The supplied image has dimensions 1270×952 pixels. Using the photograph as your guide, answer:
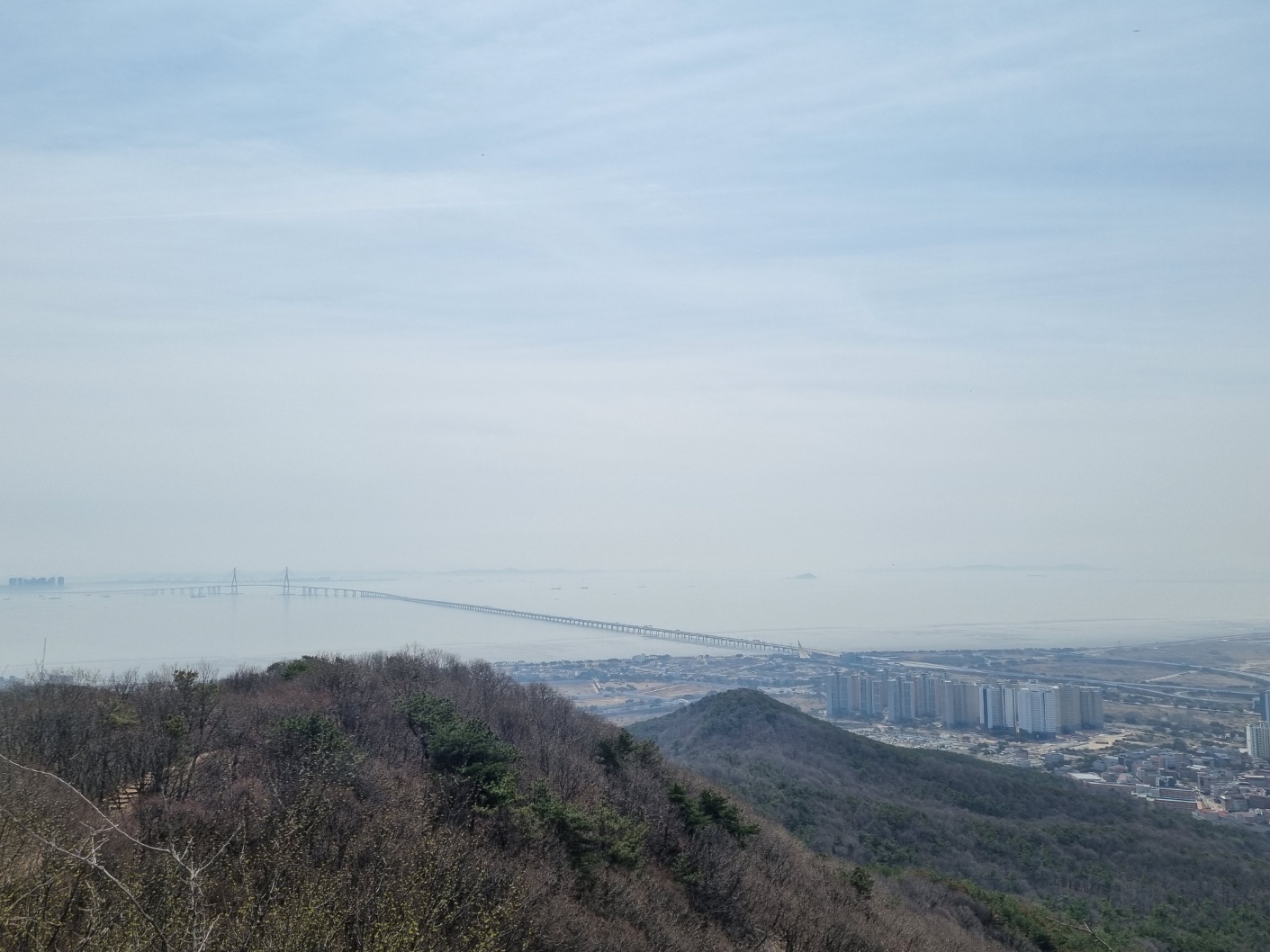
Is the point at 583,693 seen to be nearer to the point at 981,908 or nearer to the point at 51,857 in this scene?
the point at 981,908

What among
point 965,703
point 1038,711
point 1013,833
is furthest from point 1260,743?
point 1013,833

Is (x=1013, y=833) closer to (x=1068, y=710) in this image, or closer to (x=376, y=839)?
(x=1068, y=710)

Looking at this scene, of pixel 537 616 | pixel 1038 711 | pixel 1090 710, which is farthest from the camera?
pixel 537 616

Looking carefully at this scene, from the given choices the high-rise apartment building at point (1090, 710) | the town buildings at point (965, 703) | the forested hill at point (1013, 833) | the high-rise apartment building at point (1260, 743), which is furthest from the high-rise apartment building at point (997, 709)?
the forested hill at point (1013, 833)

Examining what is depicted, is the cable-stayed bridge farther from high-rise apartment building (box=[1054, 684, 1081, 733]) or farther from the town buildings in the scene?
high-rise apartment building (box=[1054, 684, 1081, 733])

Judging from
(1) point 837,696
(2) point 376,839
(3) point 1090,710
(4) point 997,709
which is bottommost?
→ (1) point 837,696

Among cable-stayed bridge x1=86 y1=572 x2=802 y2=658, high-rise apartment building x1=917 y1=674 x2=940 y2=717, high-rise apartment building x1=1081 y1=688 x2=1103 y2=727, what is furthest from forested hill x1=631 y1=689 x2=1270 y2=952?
cable-stayed bridge x1=86 y1=572 x2=802 y2=658
